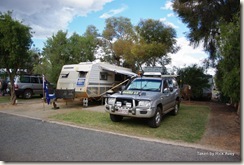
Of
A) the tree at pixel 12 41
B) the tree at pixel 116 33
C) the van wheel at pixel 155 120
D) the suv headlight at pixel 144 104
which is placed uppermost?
the tree at pixel 116 33

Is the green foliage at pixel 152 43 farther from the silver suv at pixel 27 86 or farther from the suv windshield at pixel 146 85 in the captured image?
the suv windshield at pixel 146 85

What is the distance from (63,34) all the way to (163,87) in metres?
17.1

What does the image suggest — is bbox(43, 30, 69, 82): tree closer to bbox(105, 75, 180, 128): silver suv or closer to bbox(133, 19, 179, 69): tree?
bbox(133, 19, 179, 69): tree

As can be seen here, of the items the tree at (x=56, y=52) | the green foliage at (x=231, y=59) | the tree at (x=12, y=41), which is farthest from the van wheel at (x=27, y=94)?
the green foliage at (x=231, y=59)

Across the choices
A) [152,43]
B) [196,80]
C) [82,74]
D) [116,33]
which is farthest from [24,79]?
[116,33]

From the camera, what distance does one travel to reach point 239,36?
19.5ft

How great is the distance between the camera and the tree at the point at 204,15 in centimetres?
1246

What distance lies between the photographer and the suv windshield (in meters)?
8.36

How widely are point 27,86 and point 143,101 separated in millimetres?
12859

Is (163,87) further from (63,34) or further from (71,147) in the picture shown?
(63,34)

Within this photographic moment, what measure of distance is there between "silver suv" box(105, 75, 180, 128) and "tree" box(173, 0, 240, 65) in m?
5.79

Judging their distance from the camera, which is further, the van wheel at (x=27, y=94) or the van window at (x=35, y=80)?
the van window at (x=35, y=80)

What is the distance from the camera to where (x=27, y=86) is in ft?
55.7

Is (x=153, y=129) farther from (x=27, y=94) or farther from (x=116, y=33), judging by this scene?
(x=116, y=33)
